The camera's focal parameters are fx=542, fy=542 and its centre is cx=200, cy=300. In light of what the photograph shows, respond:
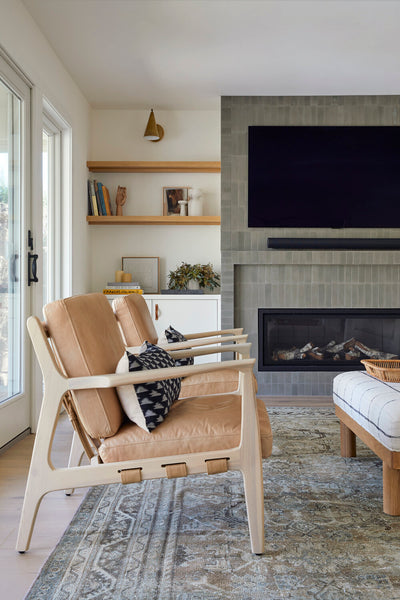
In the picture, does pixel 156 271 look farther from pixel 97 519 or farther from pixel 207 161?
pixel 97 519

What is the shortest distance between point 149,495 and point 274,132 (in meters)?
3.31

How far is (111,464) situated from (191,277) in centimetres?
324

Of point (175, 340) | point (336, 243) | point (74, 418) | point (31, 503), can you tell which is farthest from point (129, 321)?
point (336, 243)

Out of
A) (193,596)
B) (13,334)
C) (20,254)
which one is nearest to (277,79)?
(20,254)

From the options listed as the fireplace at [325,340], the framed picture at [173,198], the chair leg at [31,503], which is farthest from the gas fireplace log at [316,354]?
the chair leg at [31,503]

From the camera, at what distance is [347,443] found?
2.83m

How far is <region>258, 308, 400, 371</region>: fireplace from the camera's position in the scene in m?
4.67

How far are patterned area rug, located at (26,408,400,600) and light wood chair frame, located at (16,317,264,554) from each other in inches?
6.2

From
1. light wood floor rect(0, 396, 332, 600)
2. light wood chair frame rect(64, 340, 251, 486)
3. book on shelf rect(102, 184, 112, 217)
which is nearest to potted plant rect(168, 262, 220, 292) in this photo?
book on shelf rect(102, 184, 112, 217)

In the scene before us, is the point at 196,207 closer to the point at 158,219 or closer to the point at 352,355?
the point at 158,219

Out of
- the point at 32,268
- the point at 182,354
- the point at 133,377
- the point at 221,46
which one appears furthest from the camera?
the point at 221,46

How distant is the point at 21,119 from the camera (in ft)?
10.8

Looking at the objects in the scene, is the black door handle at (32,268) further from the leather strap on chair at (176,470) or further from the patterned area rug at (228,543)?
the leather strap on chair at (176,470)

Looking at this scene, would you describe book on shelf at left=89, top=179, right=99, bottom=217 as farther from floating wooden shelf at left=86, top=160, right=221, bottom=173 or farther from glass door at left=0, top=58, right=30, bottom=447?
glass door at left=0, top=58, right=30, bottom=447
